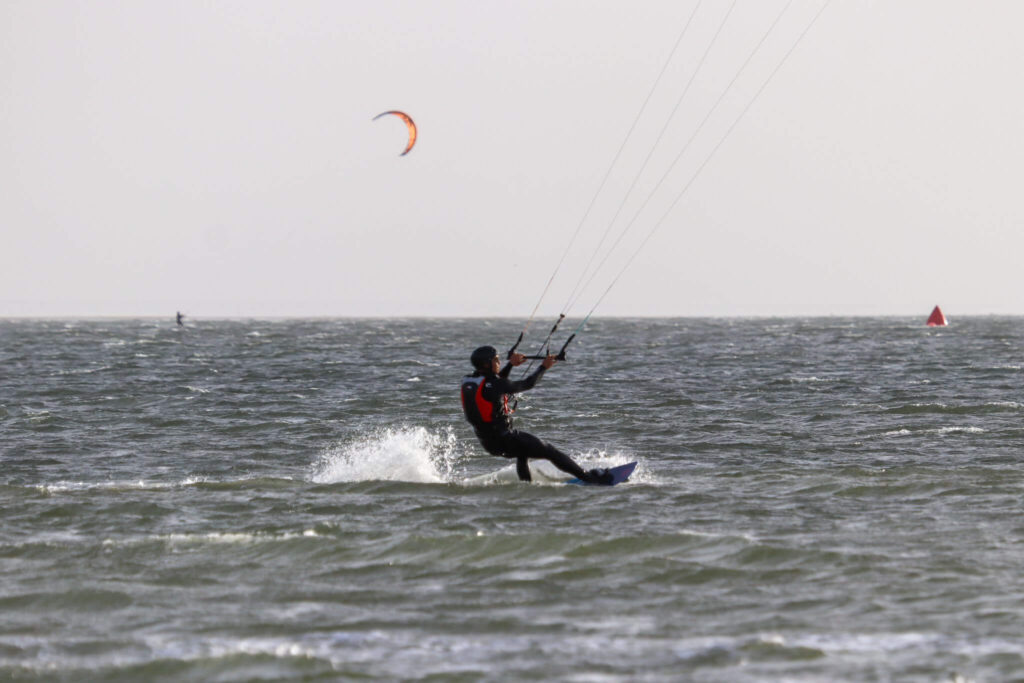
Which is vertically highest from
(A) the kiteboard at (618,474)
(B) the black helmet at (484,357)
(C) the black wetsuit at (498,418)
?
(B) the black helmet at (484,357)

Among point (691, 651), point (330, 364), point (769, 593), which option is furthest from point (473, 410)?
point (330, 364)

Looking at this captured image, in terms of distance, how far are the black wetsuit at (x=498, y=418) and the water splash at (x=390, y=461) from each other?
154 cm

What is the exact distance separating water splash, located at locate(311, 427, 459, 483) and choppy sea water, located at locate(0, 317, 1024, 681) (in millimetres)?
71

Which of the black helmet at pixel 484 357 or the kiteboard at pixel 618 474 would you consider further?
the kiteboard at pixel 618 474

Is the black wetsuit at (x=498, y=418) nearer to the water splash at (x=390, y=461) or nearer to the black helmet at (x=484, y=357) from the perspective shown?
the black helmet at (x=484, y=357)

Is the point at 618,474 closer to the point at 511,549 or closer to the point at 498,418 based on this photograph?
the point at 498,418

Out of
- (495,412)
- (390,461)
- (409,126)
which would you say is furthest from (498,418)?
(409,126)

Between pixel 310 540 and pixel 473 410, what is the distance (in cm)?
318

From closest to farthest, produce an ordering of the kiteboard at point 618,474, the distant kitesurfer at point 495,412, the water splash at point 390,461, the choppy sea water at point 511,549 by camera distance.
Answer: the choppy sea water at point 511,549, the distant kitesurfer at point 495,412, the kiteboard at point 618,474, the water splash at point 390,461

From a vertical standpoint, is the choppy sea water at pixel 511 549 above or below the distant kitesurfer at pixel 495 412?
below

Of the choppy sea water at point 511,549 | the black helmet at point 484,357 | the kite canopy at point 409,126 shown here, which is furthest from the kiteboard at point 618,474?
the kite canopy at point 409,126

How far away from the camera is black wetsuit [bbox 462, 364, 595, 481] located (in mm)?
13617

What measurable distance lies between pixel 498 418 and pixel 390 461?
9.14 ft

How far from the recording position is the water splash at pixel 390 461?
1527cm
